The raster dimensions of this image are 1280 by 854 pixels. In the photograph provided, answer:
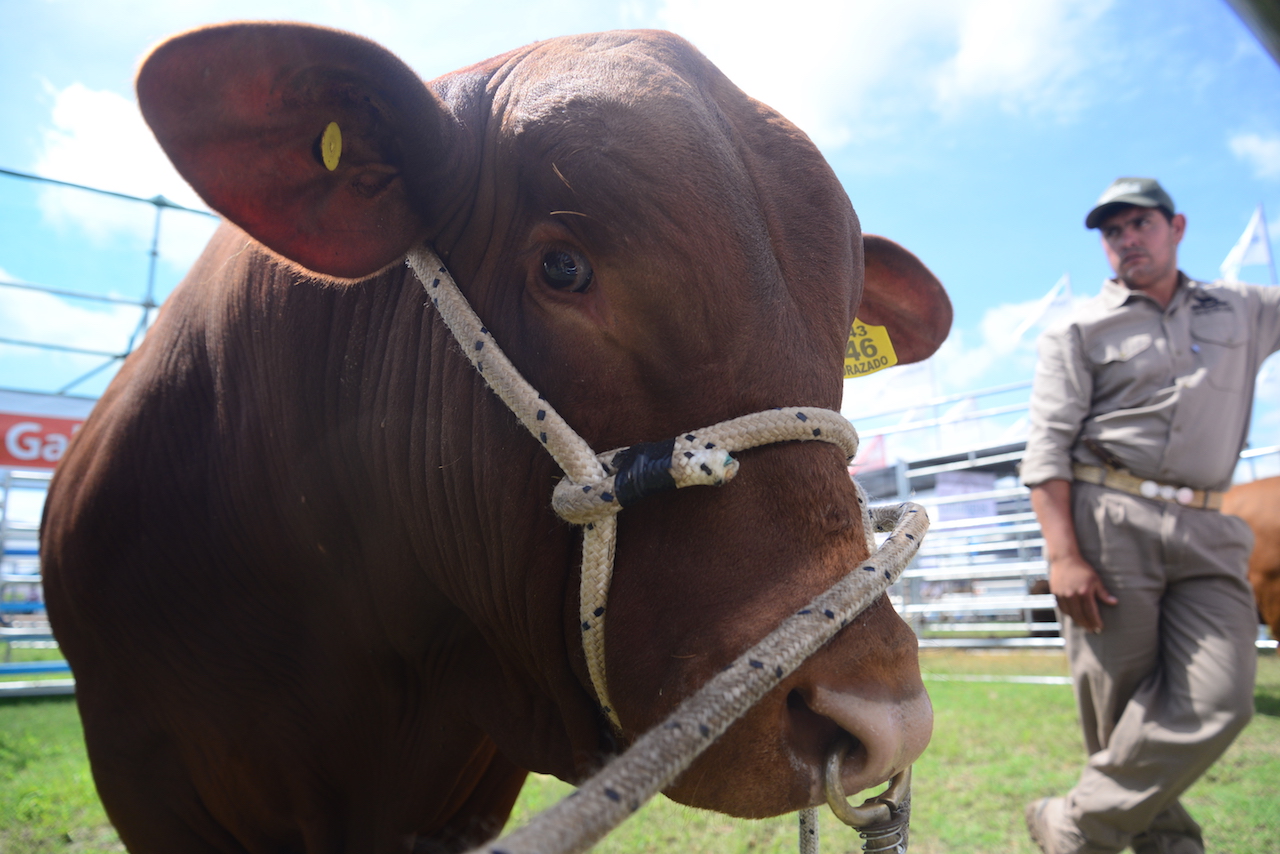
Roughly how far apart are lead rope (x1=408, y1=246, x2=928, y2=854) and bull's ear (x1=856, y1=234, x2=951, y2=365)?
3.57ft

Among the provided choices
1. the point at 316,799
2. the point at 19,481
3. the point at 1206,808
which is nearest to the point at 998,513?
the point at 1206,808

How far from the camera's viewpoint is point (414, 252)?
1526mm

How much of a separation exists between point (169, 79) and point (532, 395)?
763mm

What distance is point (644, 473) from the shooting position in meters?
1.16

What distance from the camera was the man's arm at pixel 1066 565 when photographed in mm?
3090

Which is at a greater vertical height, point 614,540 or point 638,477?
point 638,477

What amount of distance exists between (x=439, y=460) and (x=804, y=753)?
811 millimetres

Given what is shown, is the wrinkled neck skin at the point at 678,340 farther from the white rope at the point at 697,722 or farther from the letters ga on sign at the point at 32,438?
the letters ga on sign at the point at 32,438

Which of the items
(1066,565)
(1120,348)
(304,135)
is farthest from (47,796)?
(1120,348)

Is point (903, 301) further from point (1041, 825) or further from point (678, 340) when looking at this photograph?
point (1041, 825)

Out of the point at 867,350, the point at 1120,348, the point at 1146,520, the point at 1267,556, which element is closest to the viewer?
the point at 867,350

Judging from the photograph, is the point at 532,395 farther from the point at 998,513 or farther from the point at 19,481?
the point at 998,513

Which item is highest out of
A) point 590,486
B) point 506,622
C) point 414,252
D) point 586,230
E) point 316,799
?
point 586,230

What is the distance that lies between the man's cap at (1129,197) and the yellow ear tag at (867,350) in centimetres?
167
